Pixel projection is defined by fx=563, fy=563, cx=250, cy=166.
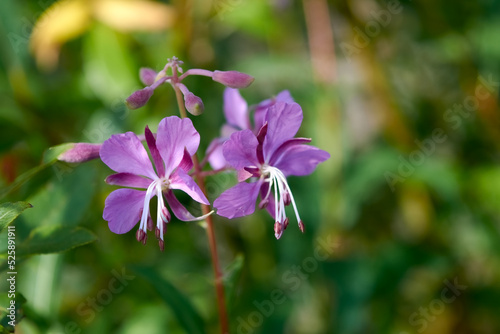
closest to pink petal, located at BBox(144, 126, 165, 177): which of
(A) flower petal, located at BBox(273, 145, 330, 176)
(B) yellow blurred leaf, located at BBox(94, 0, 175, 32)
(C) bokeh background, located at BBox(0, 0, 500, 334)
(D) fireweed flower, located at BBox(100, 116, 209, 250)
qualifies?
(D) fireweed flower, located at BBox(100, 116, 209, 250)

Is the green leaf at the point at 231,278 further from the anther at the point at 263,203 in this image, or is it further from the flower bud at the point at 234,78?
the flower bud at the point at 234,78

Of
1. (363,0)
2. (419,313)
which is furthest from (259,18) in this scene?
(419,313)

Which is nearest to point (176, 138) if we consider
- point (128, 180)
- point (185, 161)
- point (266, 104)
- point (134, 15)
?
point (185, 161)

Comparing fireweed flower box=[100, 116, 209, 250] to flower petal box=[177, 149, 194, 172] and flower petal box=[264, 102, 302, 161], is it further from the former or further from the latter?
flower petal box=[264, 102, 302, 161]

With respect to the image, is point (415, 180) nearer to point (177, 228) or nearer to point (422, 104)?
point (422, 104)

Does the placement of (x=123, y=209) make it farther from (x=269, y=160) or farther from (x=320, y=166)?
(x=320, y=166)

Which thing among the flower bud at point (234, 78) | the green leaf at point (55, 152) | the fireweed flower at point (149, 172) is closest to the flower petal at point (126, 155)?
the fireweed flower at point (149, 172)
